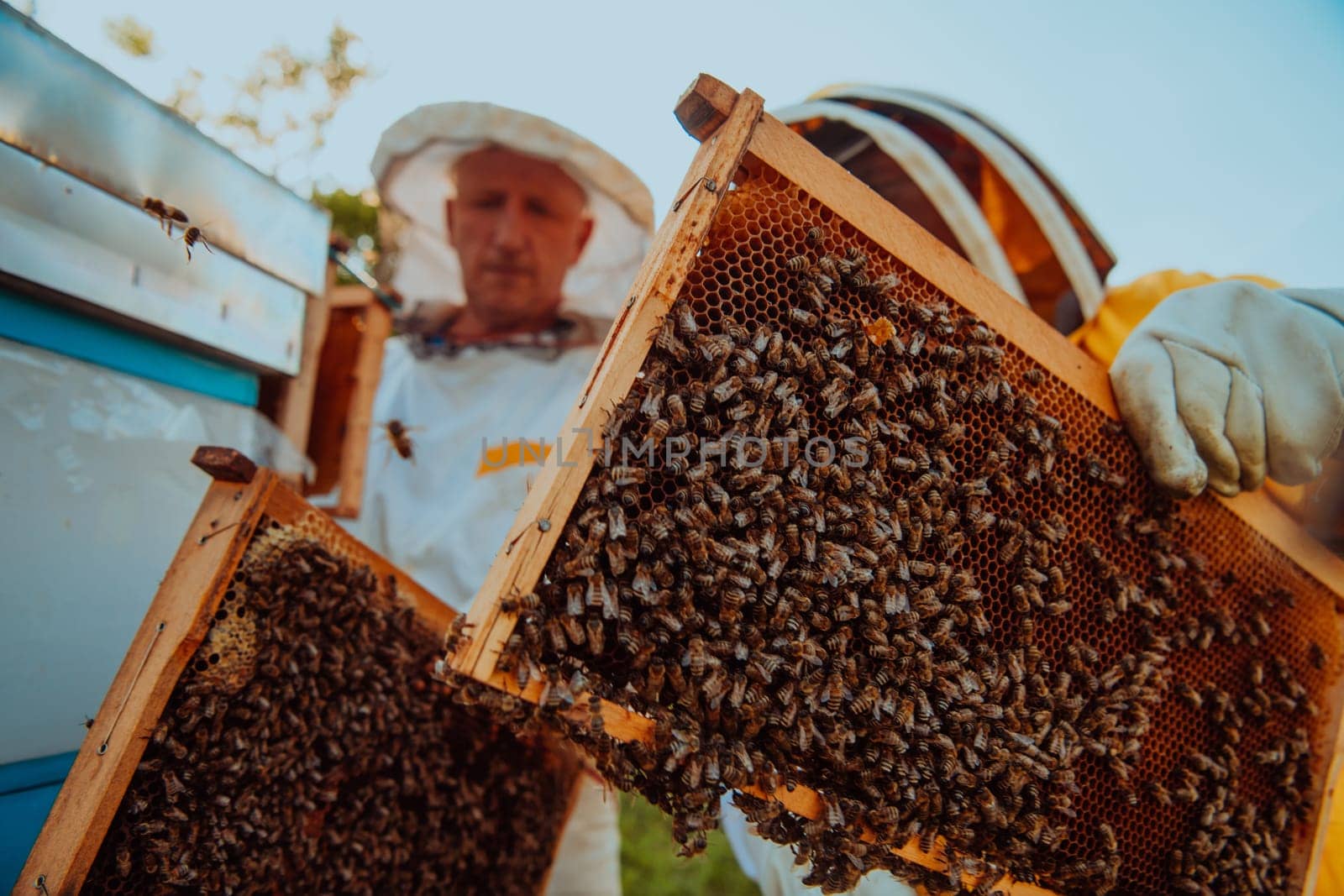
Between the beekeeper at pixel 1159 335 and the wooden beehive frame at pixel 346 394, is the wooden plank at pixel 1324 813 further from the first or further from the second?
the wooden beehive frame at pixel 346 394

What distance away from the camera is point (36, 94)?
232cm

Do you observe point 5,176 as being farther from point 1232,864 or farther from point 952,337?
point 1232,864

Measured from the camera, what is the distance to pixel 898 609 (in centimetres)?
208

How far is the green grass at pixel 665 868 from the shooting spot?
6.61 meters

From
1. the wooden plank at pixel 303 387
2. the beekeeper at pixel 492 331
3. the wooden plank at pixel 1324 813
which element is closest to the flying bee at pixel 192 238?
the wooden plank at pixel 303 387

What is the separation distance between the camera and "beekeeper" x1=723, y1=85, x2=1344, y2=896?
2568 mm

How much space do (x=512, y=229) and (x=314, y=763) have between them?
352 centimetres

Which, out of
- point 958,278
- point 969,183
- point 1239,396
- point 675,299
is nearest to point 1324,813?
point 1239,396

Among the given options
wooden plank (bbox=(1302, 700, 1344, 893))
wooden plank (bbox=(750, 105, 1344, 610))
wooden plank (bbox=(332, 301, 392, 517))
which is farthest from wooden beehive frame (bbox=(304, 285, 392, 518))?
wooden plank (bbox=(1302, 700, 1344, 893))

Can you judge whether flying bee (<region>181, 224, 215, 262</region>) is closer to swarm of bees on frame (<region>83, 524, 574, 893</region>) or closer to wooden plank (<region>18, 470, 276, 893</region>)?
wooden plank (<region>18, 470, 276, 893</region>)

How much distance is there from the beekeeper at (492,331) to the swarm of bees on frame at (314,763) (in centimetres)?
143

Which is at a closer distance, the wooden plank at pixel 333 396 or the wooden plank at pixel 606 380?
the wooden plank at pixel 606 380

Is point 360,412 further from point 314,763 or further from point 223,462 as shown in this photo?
point 314,763

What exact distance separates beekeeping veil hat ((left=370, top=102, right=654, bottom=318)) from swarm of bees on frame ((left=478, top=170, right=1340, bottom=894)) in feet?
8.97
